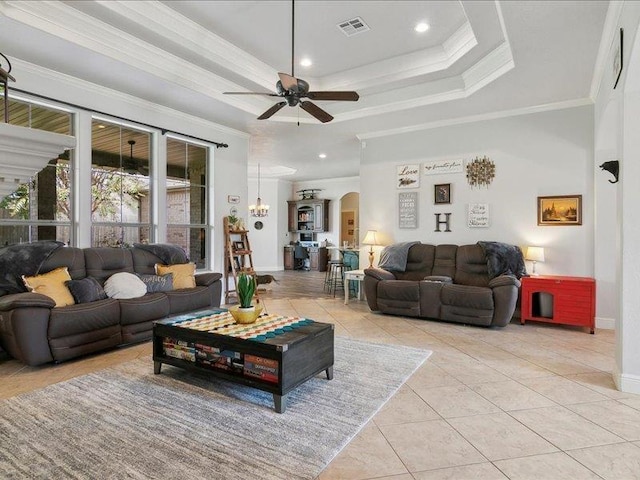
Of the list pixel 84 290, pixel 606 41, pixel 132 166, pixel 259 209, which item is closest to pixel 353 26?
pixel 606 41

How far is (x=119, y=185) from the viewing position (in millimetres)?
4898

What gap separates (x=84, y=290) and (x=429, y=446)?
3264 millimetres

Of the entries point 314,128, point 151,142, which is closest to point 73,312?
point 151,142

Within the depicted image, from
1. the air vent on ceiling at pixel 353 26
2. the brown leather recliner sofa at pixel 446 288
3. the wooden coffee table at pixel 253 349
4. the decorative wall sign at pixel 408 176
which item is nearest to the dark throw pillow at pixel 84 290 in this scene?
the wooden coffee table at pixel 253 349

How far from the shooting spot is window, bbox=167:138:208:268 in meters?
5.59

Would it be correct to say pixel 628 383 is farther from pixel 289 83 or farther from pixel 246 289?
pixel 289 83

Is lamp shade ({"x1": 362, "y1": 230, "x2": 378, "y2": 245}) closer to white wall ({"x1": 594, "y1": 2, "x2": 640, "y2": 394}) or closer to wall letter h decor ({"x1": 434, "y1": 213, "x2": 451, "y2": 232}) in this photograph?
wall letter h decor ({"x1": 434, "y1": 213, "x2": 451, "y2": 232})

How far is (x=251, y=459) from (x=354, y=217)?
998 centimetres

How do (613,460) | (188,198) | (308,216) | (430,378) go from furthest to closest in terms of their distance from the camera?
(308,216) < (188,198) < (430,378) < (613,460)

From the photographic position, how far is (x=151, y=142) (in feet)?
17.3

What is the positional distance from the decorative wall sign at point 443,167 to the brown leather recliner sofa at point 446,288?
3.88 feet

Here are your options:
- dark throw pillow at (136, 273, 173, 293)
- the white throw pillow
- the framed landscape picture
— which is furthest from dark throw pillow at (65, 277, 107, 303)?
the framed landscape picture

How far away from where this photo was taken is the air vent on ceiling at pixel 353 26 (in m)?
3.71

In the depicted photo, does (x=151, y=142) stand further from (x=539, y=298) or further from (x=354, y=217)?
(x=354, y=217)
